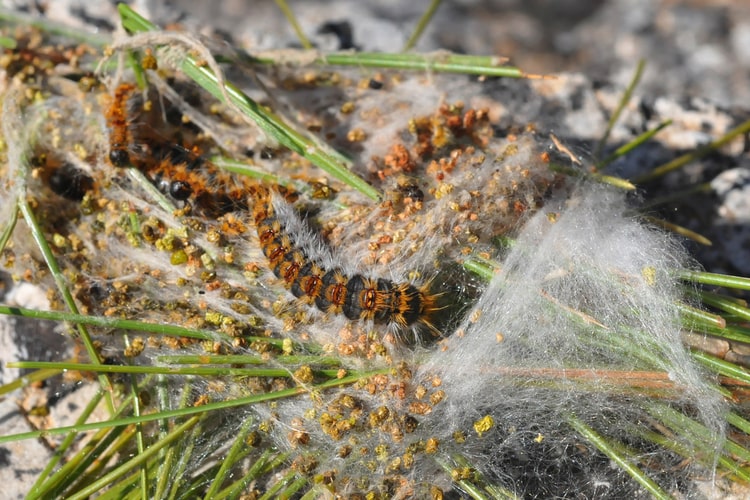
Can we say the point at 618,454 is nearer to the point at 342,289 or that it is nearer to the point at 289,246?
the point at 342,289

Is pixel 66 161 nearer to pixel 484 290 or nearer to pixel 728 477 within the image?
pixel 484 290

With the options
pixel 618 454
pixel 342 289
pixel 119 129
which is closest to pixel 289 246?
pixel 342 289

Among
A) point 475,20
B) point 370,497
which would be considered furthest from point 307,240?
point 475,20

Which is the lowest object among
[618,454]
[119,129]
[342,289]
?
[618,454]

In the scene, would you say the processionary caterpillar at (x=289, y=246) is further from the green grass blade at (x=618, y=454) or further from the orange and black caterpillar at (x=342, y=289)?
the green grass blade at (x=618, y=454)

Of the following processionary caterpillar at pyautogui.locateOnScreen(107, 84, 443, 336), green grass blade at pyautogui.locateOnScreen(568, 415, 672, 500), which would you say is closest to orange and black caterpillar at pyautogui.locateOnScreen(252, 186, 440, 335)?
processionary caterpillar at pyautogui.locateOnScreen(107, 84, 443, 336)

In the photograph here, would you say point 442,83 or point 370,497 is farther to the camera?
point 442,83
